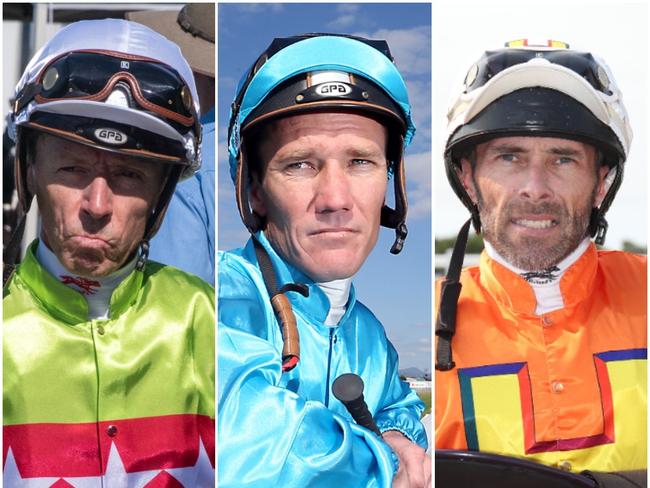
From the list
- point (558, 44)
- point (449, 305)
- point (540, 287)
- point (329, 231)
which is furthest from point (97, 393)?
point (558, 44)

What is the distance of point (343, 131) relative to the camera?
3.58 meters

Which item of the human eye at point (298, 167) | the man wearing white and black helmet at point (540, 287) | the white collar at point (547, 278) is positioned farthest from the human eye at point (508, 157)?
the human eye at point (298, 167)

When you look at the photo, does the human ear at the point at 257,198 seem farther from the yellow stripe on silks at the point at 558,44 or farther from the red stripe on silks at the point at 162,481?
the yellow stripe on silks at the point at 558,44

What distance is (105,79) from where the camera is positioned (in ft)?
11.5

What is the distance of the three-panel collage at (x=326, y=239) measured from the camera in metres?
3.54

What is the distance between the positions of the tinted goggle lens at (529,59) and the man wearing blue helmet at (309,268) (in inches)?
12.2

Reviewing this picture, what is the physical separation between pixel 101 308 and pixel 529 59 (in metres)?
2.04

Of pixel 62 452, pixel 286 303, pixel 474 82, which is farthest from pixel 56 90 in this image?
pixel 474 82

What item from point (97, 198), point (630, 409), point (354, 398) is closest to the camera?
point (354, 398)

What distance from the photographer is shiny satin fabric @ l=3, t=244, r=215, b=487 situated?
358 cm

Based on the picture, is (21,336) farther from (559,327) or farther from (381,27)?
(559,327)

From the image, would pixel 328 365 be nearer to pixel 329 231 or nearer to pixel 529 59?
pixel 329 231

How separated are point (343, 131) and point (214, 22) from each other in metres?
0.74

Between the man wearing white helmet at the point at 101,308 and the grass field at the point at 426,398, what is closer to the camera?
the man wearing white helmet at the point at 101,308
